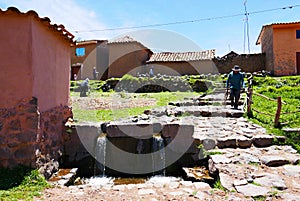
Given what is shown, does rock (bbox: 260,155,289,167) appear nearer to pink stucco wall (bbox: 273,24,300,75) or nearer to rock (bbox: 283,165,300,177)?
rock (bbox: 283,165,300,177)

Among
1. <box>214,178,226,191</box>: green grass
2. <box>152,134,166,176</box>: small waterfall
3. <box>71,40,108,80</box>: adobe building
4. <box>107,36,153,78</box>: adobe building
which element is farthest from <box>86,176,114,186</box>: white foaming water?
<box>71,40,108,80</box>: adobe building

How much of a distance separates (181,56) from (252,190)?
73.7 feet

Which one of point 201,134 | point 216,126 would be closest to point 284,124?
point 216,126

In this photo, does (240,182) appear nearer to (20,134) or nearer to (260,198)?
(260,198)

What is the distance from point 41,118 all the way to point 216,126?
4.63 metres

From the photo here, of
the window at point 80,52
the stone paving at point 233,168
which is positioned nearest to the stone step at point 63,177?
the stone paving at point 233,168

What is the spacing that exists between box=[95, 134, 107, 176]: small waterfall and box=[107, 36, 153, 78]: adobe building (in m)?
20.2

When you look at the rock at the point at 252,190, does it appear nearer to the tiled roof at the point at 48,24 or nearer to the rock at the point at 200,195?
the rock at the point at 200,195

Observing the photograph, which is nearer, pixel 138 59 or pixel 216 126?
pixel 216 126

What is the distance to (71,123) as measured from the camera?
6902 mm

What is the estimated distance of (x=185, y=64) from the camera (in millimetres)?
24859

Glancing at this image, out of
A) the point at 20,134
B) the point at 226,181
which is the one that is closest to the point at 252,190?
the point at 226,181

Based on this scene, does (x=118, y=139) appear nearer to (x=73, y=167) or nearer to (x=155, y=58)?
(x=73, y=167)

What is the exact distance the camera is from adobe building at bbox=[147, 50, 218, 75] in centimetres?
2470
